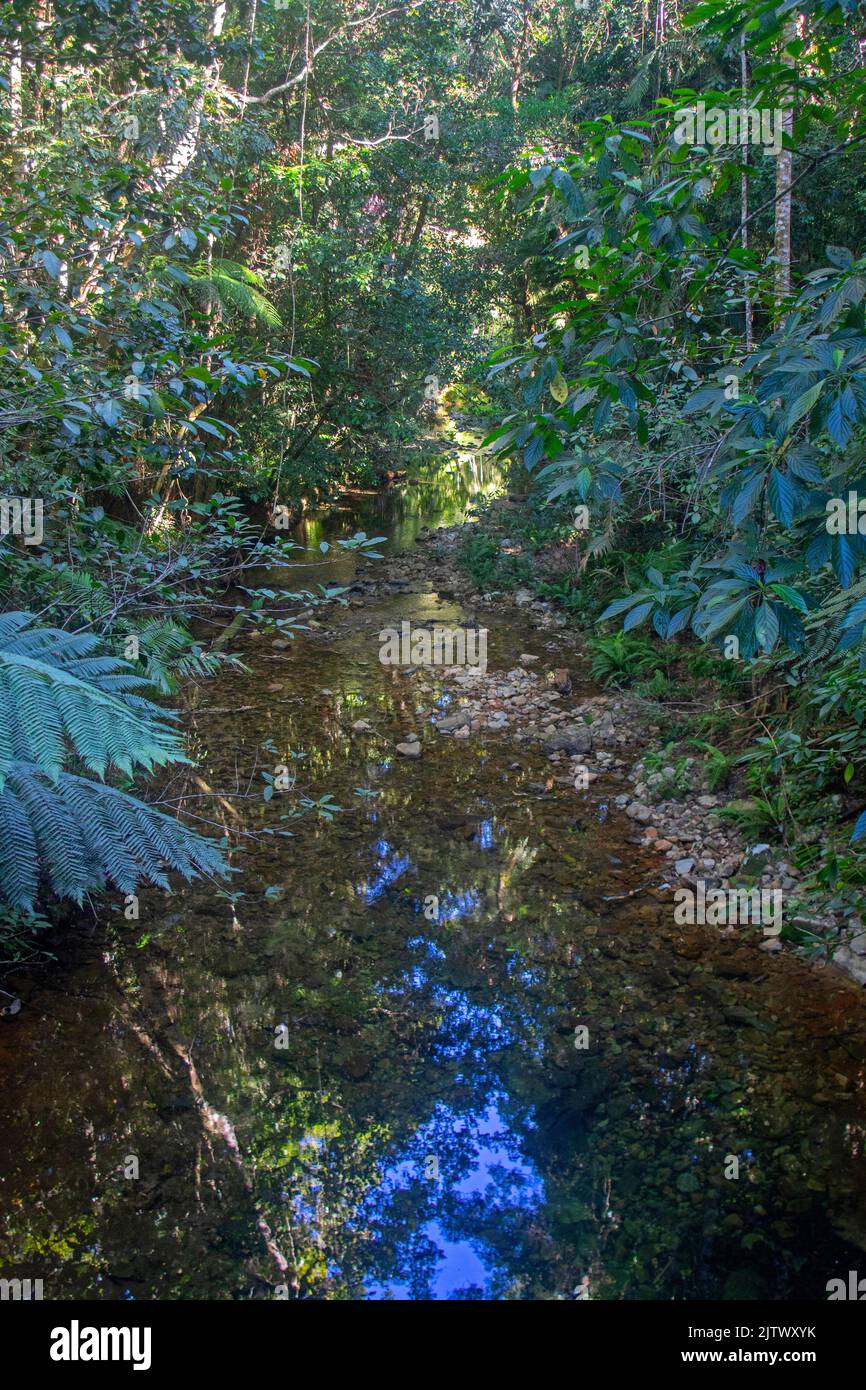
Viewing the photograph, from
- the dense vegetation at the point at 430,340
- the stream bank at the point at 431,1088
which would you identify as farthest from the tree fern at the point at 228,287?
the stream bank at the point at 431,1088

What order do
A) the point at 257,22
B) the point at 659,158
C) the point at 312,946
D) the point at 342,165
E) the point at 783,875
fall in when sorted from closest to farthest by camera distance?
the point at 659,158, the point at 312,946, the point at 783,875, the point at 342,165, the point at 257,22

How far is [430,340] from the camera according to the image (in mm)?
12969

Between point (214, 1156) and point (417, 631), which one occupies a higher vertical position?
point (417, 631)

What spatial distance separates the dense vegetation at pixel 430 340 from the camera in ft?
7.86

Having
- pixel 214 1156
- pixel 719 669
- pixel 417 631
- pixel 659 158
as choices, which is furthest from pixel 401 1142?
pixel 417 631

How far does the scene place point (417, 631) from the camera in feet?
33.9

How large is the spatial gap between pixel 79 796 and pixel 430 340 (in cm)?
1125

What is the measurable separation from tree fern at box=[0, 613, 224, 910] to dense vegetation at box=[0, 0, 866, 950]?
0.02 m

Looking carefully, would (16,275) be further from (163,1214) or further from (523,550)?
(523,550)

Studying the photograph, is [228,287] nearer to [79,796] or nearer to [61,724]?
[79,796]

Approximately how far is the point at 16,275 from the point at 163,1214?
487cm

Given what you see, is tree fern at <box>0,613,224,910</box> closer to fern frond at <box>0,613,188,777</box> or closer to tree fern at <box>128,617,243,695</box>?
fern frond at <box>0,613,188,777</box>

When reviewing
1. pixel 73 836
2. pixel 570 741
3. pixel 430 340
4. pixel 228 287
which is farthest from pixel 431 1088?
pixel 430 340
